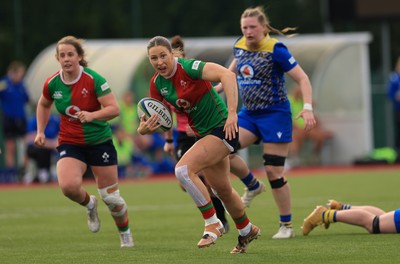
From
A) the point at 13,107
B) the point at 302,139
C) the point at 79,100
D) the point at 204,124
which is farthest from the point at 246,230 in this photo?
the point at 302,139

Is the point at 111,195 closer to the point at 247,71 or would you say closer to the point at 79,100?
the point at 79,100

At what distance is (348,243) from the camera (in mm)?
9266

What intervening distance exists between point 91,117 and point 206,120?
1321 millimetres

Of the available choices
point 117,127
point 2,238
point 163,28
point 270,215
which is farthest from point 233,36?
point 2,238

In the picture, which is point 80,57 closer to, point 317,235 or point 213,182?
point 213,182

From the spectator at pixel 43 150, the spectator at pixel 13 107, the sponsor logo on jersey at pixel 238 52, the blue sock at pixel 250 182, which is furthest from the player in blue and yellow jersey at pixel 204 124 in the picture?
the spectator at pixel 13 107

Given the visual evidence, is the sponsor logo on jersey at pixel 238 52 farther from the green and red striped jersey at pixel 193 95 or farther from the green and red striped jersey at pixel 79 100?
the green and red striped jersey at pixel 193 95

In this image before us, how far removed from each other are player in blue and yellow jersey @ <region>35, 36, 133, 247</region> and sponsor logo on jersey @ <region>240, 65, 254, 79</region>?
137 centimetres

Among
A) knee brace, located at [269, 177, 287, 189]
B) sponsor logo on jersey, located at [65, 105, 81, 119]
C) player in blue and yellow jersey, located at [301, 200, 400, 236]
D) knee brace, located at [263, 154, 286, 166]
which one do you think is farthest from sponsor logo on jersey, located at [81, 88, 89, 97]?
player in blue and yellow jersey, located at [301, 200, 400, 236]

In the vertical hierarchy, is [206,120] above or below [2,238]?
above

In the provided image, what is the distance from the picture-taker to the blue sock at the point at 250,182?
11.0 m

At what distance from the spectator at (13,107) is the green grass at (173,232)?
386 centimetres

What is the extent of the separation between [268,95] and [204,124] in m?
1.70

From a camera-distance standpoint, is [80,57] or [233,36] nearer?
[80,57]
